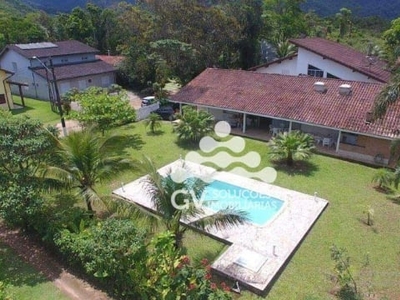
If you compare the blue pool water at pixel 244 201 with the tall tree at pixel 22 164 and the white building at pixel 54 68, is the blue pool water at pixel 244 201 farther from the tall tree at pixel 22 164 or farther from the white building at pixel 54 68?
the white building at pixel 54 68

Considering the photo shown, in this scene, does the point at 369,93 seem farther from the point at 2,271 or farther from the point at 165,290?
the point at 2,271

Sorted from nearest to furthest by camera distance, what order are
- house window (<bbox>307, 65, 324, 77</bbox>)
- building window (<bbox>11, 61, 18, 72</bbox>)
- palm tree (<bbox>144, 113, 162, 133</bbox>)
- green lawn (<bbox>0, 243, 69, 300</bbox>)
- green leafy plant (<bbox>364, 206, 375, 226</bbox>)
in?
1. green lawn (<bbox>0, 243, 69, 300</bbox>)
2. green leafy plant (<bbox>364, 206, 375, 226</bbox>)
3. palm tree (<bbox>144, 113, 162, 133</bbox>)
4. house window (<bbox>307, 65, 324, 77</bbox>)
5. building window (<bbox>11, 61, 18, 72</bbox>)

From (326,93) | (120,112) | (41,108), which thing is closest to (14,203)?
(120,112)

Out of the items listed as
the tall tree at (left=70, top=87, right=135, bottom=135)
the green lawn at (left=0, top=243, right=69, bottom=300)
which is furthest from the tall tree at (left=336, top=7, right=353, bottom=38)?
the green lawn at (left=0, top=243, right=69, bottom=300)

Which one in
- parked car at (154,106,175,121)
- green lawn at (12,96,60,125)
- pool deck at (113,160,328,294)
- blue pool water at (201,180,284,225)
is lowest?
green lawn at (12,96,60,125)

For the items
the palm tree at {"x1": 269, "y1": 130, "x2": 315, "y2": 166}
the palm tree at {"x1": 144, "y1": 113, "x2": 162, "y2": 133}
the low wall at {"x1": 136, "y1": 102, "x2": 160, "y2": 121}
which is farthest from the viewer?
the low wall at {"x1": 136, "y1": 102, "x2": 160, "y2": 121}

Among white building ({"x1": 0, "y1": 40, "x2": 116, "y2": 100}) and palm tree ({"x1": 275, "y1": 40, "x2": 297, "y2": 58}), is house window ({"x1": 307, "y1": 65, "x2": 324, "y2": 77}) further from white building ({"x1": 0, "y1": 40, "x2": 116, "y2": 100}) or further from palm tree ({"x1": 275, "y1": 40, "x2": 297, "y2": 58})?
white building ({"x1": 0, "y1": 40, "x2": 116, "y2": 100})

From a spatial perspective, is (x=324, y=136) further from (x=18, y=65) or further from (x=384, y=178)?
(x=18, y=65)
